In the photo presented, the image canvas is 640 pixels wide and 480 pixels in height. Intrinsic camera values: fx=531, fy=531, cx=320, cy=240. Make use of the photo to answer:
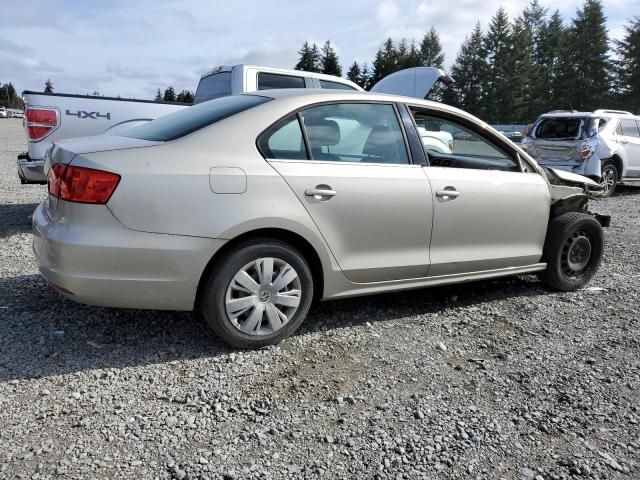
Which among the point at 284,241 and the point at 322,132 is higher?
the point at 322,132

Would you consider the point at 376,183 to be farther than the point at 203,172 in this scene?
Yes

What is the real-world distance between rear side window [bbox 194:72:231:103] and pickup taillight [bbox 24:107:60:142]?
228cm

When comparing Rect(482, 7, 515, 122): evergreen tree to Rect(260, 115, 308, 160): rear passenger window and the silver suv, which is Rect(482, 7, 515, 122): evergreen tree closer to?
the silver suv

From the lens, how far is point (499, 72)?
62.9 m

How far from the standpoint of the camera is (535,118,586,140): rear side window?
10.8 m

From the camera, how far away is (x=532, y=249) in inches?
173

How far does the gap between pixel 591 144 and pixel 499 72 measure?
189ft

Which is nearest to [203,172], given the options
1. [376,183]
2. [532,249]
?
[376,183]

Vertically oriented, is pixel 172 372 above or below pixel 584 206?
below

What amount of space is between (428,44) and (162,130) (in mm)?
74969

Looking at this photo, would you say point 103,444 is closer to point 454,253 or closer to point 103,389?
point 103,389

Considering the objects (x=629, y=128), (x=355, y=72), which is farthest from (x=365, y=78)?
(x=629, y=128)

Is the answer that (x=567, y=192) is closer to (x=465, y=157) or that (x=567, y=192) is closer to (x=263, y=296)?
(x=465, y=157)

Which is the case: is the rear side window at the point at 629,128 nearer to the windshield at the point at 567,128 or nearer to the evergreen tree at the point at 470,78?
the windshield at the point at 567,128
